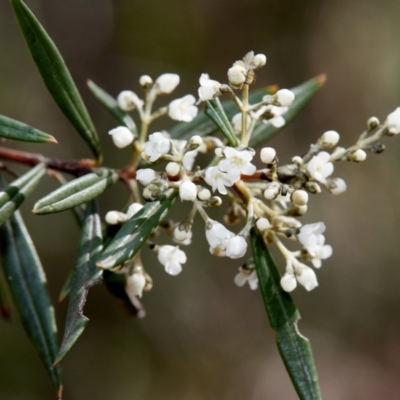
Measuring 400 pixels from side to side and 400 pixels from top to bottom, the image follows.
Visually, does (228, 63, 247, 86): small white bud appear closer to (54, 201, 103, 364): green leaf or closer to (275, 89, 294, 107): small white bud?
(275, 89, 294, 107): small white bud

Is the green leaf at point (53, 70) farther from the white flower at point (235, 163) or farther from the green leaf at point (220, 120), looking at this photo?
the white flower at point (235, 163)

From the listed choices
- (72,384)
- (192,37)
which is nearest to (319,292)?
(72,384)

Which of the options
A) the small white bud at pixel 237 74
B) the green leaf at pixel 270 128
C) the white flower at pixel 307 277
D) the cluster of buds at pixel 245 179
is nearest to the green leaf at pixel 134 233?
the cluster of buds at pixel 245 179

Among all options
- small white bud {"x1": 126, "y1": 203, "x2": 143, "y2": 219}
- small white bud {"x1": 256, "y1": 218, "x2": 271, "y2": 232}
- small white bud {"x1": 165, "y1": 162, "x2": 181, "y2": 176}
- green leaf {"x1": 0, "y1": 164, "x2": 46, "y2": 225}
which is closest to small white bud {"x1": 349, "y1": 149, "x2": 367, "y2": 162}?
small white bud {"x1": 256, "y1": 218, "x2": 271, "y2": 232}

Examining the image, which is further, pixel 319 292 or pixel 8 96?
pixel 319 292

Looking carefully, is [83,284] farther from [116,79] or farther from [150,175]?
[116,79]

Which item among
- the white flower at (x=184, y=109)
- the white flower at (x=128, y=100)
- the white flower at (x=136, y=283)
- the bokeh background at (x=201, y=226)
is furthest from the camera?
the bokeh background at (x=201, y=226)
